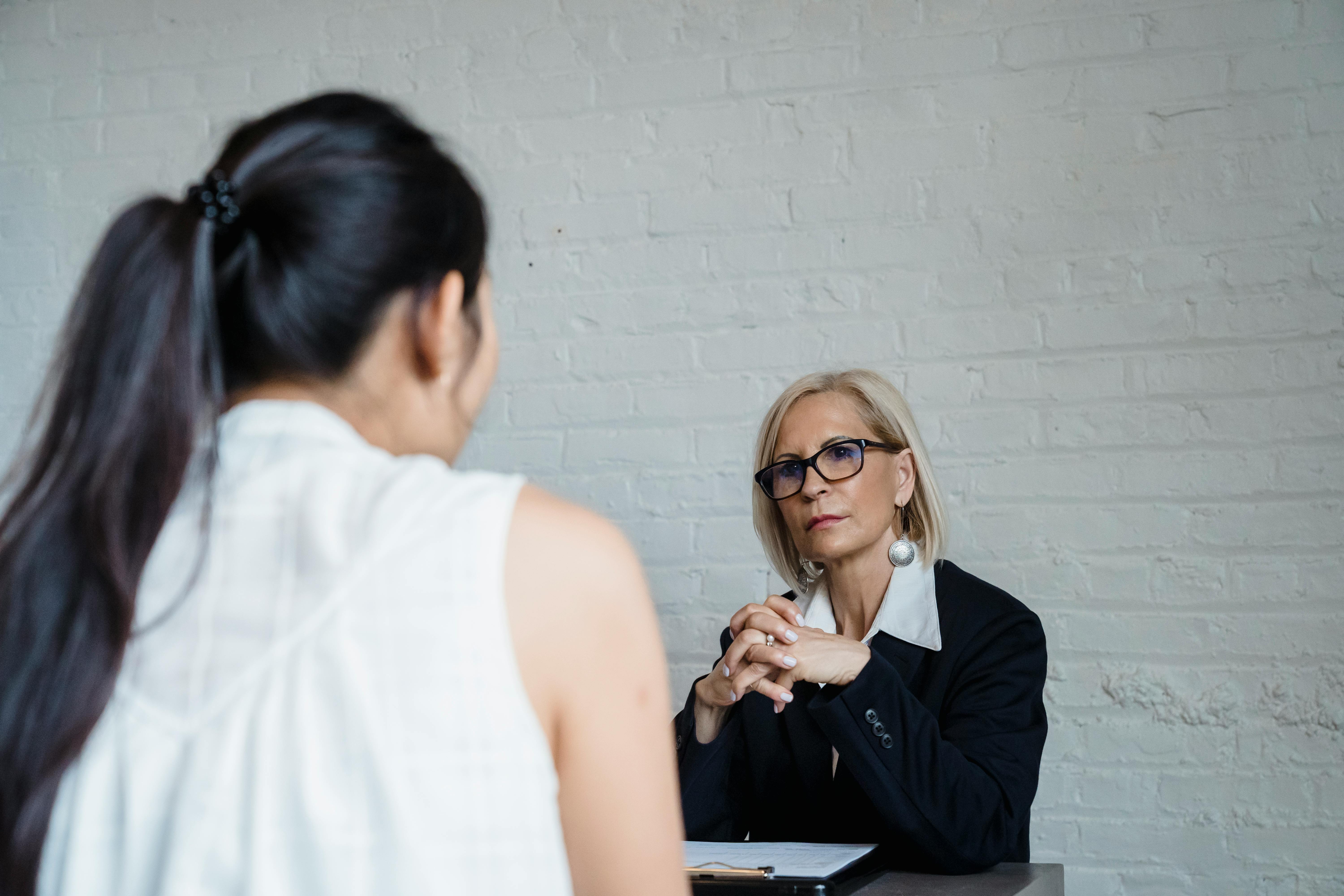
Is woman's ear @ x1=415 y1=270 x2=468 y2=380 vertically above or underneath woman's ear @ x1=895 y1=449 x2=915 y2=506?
above

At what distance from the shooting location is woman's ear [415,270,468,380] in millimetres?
764

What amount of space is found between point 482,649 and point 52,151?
2930 millimetres

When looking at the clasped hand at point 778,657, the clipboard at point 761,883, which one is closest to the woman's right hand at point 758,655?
the clasped hand at point 778,657

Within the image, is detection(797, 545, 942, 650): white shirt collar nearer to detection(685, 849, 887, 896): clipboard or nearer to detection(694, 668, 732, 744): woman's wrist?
detection(694, 668, 732, 744): woman's wrist

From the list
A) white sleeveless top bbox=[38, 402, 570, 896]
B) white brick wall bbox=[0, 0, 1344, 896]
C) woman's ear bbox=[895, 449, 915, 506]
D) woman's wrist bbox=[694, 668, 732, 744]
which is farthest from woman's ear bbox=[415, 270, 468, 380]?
white brick wall bbox=[0, 0, 1344, 896]

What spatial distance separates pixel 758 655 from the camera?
1752 mm

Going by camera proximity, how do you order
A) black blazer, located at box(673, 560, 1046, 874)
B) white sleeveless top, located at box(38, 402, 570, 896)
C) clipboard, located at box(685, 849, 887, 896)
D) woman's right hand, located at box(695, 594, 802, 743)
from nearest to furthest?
white sleeveless top, located at box(38, 402, 570, 896) → clipboard, located at box(685, 849, 887, 896) → black blazer, located at box(673, 560, 1046, 874) → woman's right hand, located at box(695, 594, 802, 743)

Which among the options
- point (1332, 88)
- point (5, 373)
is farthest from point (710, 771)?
point (5, 373)

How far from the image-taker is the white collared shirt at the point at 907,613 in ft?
6.30

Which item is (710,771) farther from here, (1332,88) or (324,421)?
Result: (1332,88)

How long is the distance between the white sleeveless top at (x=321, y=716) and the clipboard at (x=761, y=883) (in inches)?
24.3

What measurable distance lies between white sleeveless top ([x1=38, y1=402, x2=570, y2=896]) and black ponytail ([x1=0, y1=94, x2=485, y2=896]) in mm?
20

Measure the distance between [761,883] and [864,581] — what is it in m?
0.94

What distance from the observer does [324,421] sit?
712mm
